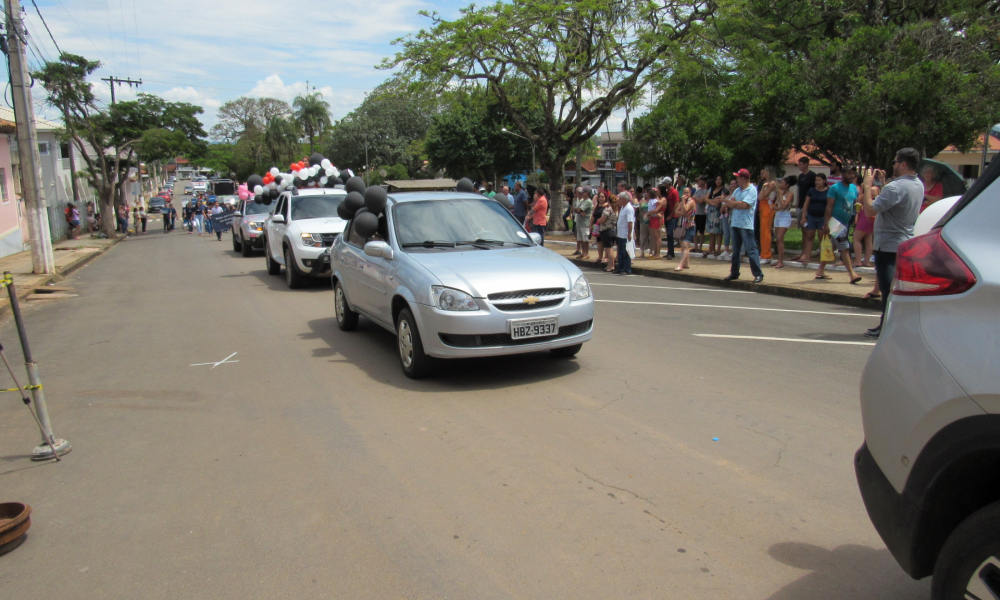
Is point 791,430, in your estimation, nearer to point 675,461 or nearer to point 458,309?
point 675,461

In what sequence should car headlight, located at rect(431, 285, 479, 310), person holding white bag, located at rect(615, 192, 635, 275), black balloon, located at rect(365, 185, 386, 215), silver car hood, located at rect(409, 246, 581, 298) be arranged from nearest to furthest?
1. car headlight, located at rect(431, 285, 479, 310)
2. silver car hood, located at rect(409, 246, 581, 298)
3. black balloon, located at rect(365, 185, 386, 215)
4. person holding white bag, located at rect(615, 192, 635, 275)

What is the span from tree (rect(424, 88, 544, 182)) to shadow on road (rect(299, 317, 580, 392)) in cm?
4959

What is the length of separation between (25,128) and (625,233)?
13817mm

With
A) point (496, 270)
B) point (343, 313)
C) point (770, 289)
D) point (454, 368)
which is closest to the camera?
point (496, 270)

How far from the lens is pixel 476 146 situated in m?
58.3

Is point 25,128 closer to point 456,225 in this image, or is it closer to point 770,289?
point 456,225

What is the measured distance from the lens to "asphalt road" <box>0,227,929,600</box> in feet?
11.3

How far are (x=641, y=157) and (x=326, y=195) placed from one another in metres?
17.0

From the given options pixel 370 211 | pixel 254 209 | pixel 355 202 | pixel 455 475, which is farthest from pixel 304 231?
pixel 455 475

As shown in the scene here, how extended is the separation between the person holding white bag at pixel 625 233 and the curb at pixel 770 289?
13.9 inches

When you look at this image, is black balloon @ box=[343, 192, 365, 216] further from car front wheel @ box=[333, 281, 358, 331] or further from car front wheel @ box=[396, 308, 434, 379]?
car front wheel @ box=[396, 308, 434, 379]

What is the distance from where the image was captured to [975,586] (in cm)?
224

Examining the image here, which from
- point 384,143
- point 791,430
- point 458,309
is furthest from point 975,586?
point 384,143

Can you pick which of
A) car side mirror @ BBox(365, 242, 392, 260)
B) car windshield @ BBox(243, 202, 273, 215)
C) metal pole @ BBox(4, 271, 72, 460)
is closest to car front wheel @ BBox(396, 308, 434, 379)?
car side mirror @ BBox(365, 242, 392, 260)
